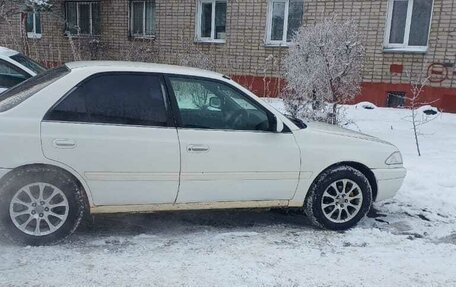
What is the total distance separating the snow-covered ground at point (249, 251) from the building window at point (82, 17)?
11864 mm

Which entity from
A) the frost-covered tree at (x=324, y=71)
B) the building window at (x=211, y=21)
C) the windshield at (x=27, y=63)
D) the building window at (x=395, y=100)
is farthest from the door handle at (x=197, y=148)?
the building window at (x=211, y=21)

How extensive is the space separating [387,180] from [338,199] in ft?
1.81

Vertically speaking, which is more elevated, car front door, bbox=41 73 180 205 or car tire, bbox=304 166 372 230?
car front door, bbox=41 73 180 205

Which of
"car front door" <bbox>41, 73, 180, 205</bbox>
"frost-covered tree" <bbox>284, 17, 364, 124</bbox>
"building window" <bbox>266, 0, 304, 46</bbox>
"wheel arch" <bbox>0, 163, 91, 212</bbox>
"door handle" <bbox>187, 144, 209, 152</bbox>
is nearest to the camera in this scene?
"wheel arch" <bbox>0, 163, 91, 212</bbox>

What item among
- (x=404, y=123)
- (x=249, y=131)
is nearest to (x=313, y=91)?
(x=404, y=123)

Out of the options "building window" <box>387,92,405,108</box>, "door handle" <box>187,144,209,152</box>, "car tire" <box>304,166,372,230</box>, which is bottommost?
"car tire" <box>304,166,372,230</box>

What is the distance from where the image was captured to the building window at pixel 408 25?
34.8ft

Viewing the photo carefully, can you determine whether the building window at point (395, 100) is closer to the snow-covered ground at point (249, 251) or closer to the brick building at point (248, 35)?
the brick building at point (248, 35)

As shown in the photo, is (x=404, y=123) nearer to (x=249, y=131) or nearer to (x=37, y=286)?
(x=249, y=131)

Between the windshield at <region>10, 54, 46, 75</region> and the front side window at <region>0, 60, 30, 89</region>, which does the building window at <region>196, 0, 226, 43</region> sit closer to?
the windshield at <region>10, 54, 46, 75</region>

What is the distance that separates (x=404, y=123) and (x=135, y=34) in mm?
8741

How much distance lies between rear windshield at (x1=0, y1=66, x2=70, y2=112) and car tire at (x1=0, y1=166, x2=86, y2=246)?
0.59 m

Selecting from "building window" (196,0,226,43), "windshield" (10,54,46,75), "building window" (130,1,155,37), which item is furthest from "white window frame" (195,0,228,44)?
"windshield" (10,54,46,75)

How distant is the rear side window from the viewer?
377cm
